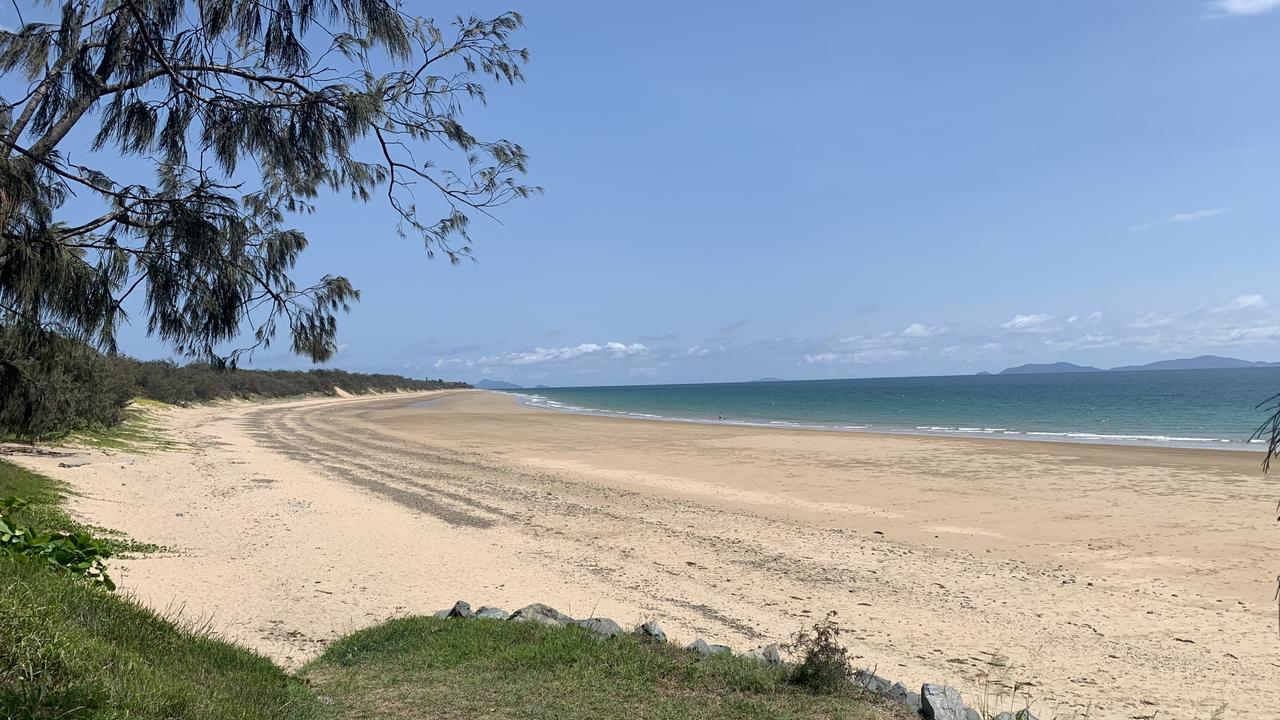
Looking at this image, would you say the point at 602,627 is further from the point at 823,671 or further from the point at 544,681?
the point at 823,671

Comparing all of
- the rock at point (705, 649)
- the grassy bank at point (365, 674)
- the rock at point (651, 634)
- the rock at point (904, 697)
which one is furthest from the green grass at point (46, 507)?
the rock at point (904, 697)

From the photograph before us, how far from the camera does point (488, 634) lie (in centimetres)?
642

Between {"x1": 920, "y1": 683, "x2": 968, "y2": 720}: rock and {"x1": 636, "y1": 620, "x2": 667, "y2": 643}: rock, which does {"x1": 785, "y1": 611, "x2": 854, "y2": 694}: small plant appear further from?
{"x1": 636, "y1": 620, "x2": 667, "y2": 643}: rock

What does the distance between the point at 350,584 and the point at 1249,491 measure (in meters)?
20.1

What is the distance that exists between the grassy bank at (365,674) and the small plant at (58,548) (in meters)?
0.72

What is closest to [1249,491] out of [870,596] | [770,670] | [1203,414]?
[870,596]

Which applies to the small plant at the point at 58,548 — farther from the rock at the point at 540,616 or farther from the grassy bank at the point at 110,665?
the rock at the point at 540,616

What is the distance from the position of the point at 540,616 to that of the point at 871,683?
3.03 metres

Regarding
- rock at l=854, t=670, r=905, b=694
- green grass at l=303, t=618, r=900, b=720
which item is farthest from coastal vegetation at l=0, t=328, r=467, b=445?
rock at l=854, t=670, r=905, b=694

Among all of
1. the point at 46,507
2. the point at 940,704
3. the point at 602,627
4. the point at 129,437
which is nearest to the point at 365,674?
the point at 602,627

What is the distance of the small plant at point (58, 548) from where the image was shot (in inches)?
232

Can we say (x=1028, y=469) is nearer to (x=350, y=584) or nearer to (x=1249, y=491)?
(x=1249, y=491)

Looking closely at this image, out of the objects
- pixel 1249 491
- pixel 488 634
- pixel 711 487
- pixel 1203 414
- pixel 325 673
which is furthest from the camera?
pixel 1203 414

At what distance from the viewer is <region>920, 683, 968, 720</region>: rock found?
4.98 metres
